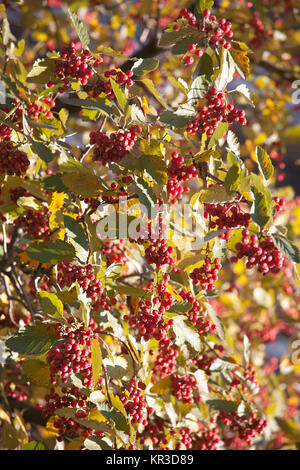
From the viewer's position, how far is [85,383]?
1.46m

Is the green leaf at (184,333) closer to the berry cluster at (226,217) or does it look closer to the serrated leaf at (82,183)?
the berry cluster at (226,217)

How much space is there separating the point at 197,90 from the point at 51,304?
0.82 metres

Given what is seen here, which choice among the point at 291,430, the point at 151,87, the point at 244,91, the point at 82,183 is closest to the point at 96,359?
the point at 82,183

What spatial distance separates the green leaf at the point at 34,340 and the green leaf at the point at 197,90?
0.85 metres

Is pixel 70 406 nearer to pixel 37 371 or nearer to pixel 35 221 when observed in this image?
pixel 37 371

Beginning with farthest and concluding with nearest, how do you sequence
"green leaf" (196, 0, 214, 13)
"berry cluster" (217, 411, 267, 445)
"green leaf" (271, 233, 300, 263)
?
"berry cluster" (217, 411, 267, 445) → "green leaf" (196, 0, 214, 13) → "green leaf" (271, 233, 300, 263)

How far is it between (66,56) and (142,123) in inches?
13.9

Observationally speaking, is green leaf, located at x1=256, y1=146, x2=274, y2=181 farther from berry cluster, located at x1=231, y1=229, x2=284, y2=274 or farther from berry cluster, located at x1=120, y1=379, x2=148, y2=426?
berry cluster, located at x1=120, y1=379, x2=148, y2=426

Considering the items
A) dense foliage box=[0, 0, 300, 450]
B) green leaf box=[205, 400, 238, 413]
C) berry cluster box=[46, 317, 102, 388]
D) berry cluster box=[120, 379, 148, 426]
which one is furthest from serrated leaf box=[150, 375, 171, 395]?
berry cluster box=[46, 317, 102, 388]

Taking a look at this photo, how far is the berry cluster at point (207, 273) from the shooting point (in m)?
1.51

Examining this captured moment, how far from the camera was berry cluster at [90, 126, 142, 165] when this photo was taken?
142cm

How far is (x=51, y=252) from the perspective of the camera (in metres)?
1.46

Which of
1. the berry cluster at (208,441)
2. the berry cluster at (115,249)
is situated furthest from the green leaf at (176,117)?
the berry cluster at (208,441)

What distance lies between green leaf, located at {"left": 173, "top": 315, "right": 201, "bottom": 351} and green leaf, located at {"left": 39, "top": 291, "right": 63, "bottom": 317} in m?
0.37
